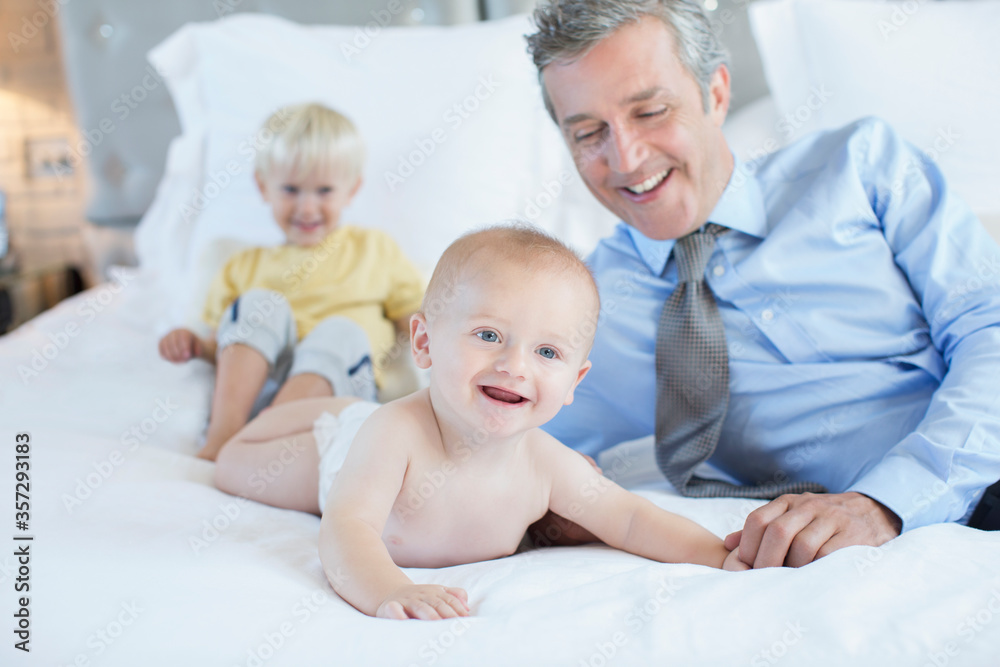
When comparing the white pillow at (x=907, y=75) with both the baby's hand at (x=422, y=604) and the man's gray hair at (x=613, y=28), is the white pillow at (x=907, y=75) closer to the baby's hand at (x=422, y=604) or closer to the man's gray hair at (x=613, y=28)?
the man's gray hair at (x=613, y=28)

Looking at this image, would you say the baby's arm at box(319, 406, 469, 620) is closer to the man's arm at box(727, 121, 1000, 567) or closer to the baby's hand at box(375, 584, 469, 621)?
the baby's hand at box(375, 584, 469, 621)

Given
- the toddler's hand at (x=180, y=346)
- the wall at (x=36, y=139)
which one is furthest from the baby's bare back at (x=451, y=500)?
the wall at (x=36, y=139)

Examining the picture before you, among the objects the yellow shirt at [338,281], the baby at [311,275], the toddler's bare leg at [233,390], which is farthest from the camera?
the yellow shirt at [338,281]

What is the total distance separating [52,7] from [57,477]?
2.46 metres

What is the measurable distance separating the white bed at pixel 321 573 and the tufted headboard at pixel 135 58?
2.58ft

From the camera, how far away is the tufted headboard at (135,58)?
2.54m

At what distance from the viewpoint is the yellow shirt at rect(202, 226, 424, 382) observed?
1728 millimetres

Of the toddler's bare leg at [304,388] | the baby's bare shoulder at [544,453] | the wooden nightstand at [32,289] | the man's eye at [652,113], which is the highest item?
the man's eye at [652,113]

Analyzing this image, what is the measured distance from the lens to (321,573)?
84 centimetres

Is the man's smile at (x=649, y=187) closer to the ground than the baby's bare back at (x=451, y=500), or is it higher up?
higher up

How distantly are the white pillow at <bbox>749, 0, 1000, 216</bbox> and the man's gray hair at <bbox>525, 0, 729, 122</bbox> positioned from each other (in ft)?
2.49

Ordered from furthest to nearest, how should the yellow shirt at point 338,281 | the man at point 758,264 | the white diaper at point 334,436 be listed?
1. the yellow shirt at point 338,281
2. the man at point 758,264
3. the white diaper at point 334,436

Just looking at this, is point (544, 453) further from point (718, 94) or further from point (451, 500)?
point (718, 94)

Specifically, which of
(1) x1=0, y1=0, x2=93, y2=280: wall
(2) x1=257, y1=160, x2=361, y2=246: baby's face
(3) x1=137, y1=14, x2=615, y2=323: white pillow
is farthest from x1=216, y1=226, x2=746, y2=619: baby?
(1) x1=0, y1=0, x2=93, y2=280: wall
